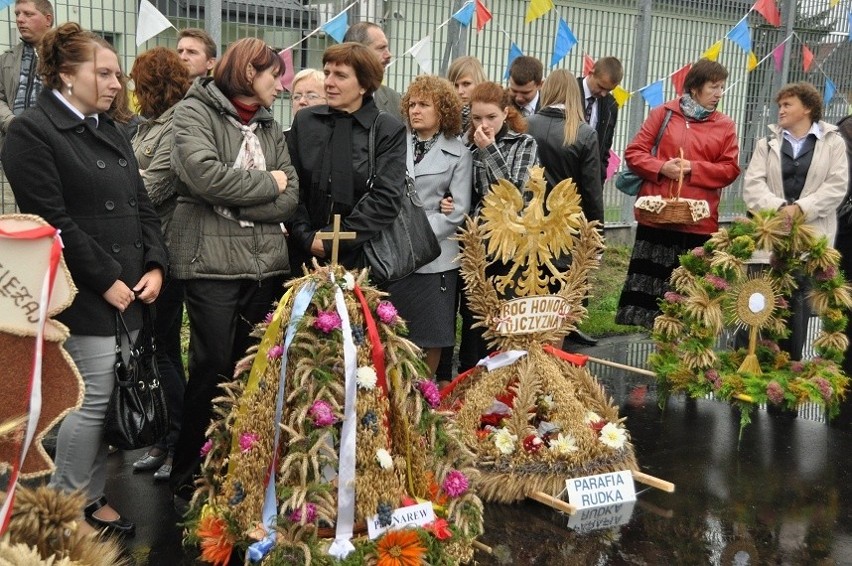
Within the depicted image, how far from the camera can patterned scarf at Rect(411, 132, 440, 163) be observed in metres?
5.38

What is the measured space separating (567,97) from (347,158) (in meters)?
2.42

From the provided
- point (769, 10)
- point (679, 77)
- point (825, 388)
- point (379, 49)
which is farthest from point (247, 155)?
point (769, 10)

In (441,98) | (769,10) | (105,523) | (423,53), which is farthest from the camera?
(769,10)

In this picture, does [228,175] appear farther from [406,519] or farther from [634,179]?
[634,179]

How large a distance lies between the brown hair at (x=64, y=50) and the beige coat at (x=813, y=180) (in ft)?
15.6

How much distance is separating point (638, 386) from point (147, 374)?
4.09 m

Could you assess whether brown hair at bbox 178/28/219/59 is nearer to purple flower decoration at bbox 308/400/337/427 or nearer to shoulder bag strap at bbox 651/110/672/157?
purple flower decoration at bbox 308/400/337/427

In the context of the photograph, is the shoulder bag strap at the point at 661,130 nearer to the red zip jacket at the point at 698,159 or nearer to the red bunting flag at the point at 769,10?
the red zip jacket at the point at 698,159

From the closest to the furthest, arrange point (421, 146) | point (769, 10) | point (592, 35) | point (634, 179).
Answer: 1. point (421, 146)
2. point (634, 179)
3. point (592, 35)
4. point (769, 10)

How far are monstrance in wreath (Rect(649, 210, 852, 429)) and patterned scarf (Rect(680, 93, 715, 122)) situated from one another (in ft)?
4.93

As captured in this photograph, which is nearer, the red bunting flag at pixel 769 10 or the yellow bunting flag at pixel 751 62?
the yellow bunting flag at pixel 751 62

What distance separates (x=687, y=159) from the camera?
723 centimetres

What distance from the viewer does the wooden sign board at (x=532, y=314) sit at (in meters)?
4.98

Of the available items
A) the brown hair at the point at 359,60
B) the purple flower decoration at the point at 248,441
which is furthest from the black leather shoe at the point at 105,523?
the brown hair at the point at 359,60
